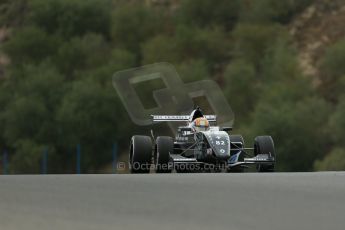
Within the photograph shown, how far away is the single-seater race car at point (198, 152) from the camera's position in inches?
997

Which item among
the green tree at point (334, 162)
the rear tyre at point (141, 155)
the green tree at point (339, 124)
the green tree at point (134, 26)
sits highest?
the green tree at point (134, 26)

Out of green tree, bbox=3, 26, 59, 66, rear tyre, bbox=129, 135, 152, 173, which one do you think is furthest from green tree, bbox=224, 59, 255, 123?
rear tyre, bbox=129, 135, 152, 173

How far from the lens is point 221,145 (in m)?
25.3

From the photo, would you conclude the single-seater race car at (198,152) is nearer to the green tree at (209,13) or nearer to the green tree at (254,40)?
the green tree at (254,40)

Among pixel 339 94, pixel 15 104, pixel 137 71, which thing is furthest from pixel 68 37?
pixel 339 94

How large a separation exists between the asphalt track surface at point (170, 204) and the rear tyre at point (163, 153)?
26.7ft

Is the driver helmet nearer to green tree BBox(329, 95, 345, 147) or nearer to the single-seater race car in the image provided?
the single-seater race car

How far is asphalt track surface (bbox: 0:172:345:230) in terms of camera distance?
32.9 ft

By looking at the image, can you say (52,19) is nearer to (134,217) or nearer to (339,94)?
(339,94)

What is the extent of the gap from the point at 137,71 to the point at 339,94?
817 inches

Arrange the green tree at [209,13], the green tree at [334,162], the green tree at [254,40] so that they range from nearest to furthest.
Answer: the green tree at [334,162] < the green tree at [254,40] < the green tree at [209,13]

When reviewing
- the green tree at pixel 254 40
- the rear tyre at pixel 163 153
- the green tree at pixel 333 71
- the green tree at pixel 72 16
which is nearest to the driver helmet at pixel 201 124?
the rear tyre at pixel 163 153

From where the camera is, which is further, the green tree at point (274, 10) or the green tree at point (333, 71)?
Answer: the green tree at point (274, 10)

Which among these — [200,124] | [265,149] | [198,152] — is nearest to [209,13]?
[200,124]
